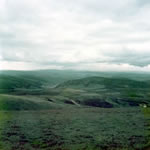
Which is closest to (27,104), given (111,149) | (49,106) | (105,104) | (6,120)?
(49,106)

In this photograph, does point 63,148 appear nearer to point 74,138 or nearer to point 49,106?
point 74,138

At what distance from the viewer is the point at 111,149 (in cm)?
3325

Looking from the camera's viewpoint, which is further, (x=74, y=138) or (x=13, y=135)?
(x=13, y=135)

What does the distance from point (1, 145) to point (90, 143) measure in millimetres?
→ 14163

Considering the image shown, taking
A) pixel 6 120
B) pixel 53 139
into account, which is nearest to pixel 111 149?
pixel 53 139

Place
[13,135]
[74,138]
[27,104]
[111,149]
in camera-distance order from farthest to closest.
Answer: [27,104]
[13,135]
[74,138]
[111,149]

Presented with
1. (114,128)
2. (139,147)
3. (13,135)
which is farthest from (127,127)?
(13,135)

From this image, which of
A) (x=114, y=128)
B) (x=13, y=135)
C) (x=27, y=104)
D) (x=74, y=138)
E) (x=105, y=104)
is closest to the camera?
(x=74, y=138)

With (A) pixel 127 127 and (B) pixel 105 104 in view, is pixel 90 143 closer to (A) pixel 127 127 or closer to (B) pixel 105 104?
(A) pixel 127 127

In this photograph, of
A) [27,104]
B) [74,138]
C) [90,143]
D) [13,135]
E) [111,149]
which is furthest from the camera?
[27,104]

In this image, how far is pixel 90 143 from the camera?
36031 millimetres

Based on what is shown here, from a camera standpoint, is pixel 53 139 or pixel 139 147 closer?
pixel 139 147

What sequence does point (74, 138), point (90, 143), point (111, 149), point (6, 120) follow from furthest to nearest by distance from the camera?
point (6, 120), point (74, 138), point (90, 143), point (111, 149)

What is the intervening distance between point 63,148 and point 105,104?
88.5 metres
